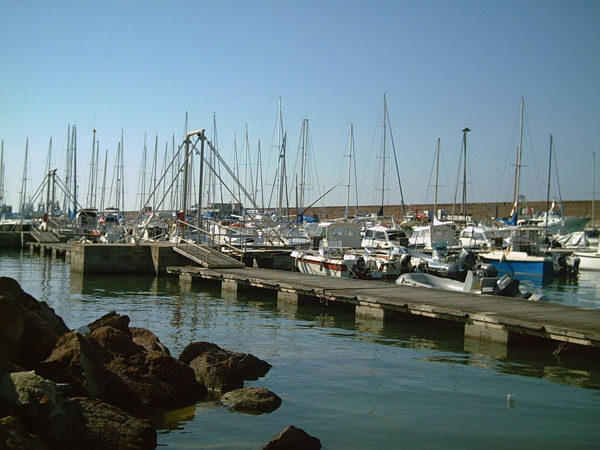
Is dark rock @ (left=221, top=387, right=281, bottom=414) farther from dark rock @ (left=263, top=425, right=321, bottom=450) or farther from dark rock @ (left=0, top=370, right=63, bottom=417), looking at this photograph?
dark rock @ (left=0, top=370, right=63, bottom=417)

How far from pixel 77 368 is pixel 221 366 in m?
2.56

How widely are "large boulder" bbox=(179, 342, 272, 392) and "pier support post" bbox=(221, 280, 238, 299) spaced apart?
39.0ft

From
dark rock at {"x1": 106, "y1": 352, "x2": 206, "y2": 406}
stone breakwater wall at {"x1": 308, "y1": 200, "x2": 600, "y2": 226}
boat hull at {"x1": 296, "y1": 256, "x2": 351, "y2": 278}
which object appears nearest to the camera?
dark rock at {"x1": 106, "y1": 352, "x2": 206, "y2": 406}

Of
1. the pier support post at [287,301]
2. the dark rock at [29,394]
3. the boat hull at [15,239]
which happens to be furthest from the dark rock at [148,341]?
the boat hull at [15,239]

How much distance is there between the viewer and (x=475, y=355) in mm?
13641

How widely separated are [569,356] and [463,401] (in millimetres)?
4649

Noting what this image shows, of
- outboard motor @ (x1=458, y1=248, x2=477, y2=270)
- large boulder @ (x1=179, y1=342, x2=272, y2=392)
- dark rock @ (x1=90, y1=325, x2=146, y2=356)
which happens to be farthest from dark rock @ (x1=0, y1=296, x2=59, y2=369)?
outboard motor @ (x1=458, y1=248, x2=477, y2=270)

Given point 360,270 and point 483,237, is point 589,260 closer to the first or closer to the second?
point 483,237

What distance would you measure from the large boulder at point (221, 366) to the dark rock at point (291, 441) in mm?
2961

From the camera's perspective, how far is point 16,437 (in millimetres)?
6418

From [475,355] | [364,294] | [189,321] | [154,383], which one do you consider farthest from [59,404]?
[364,294]

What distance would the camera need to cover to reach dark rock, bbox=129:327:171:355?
38.3 feet

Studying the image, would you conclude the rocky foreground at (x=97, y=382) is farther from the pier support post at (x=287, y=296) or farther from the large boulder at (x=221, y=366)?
the pier support post at (x=287, y=296)

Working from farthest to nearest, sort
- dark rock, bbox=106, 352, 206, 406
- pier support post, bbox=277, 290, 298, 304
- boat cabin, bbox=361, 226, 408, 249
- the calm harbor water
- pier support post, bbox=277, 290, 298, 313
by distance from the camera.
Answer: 1. boat cabin, bbox=361, 226, 408, 249
2. pier support post, bbox=277, 290, 298, 304
3. pier support post, bbox=277, 290, 298, 313
4. dark rock, bbox=106, 352, 206, 406
5. the calm harbor water
